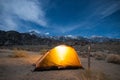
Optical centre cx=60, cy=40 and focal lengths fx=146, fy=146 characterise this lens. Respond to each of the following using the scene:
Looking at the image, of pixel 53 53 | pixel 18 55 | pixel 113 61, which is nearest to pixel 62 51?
pixel 53 53

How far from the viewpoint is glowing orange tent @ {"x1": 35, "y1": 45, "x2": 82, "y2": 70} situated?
9156 mm

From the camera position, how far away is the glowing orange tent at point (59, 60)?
916 centimetres

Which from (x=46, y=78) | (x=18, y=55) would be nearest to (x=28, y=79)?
(x=46, y=78)

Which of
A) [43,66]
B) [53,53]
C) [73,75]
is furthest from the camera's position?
[53,53]

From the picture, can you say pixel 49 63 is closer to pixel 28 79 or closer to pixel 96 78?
pixel 28 79

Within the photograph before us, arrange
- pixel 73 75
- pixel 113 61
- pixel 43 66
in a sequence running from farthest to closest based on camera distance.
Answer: pixel 113 61 → pixel 43 66 → pixel 73 75

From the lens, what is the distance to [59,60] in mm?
9445

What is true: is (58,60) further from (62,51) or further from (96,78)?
(96,78)

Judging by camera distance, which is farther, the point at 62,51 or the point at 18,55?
the point at 18,55

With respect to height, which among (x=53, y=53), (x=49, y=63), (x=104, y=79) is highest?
(x=53, y=53)

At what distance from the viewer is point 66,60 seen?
9539 millimetres

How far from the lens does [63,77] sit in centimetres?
758

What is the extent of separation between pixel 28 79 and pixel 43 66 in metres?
2.03

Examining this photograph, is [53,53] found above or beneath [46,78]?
above
